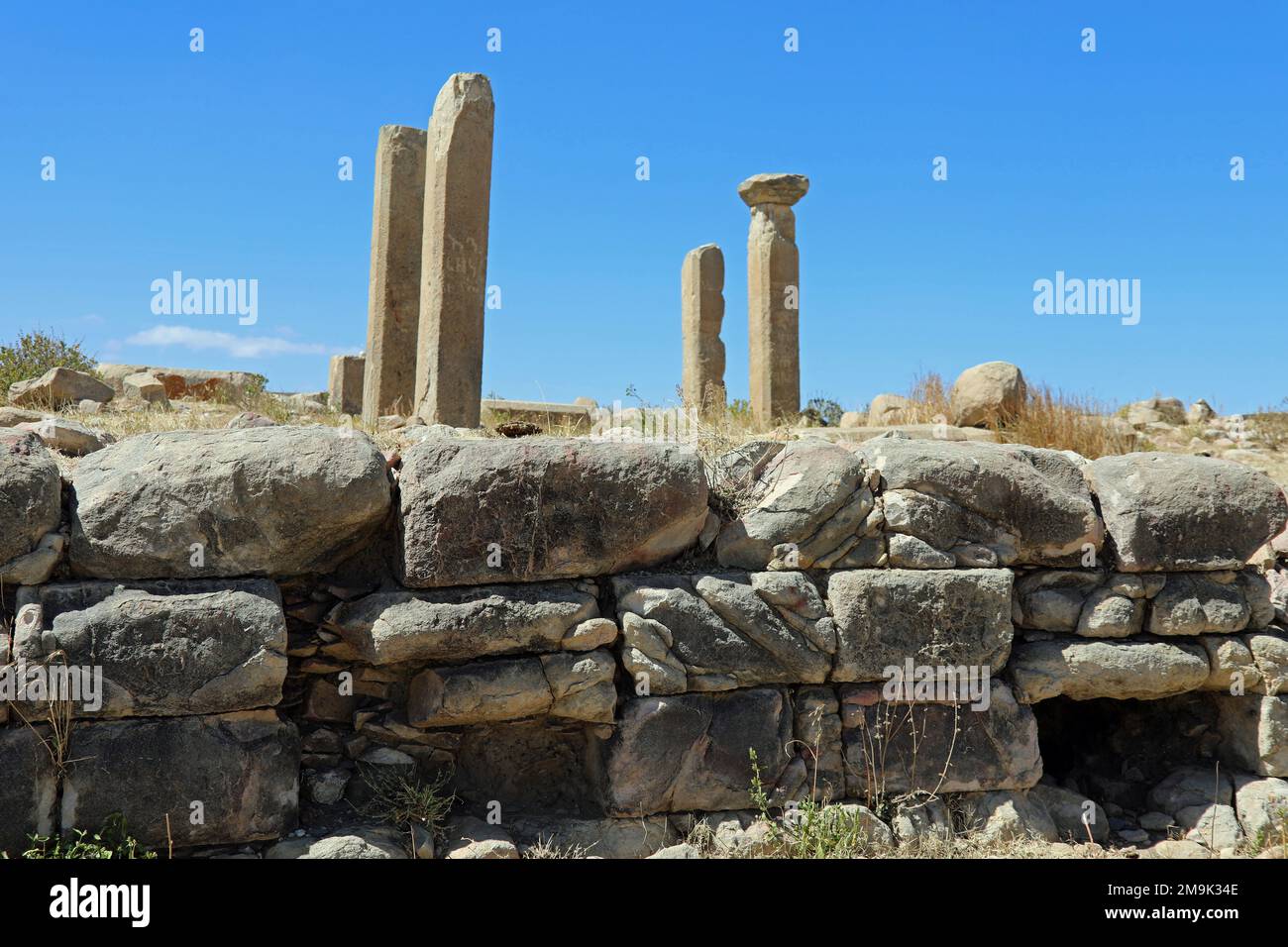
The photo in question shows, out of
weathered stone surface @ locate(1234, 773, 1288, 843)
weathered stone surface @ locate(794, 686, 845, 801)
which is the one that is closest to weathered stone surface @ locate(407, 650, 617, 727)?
weathered stone surface @ locate(794, 686, 845, 801)

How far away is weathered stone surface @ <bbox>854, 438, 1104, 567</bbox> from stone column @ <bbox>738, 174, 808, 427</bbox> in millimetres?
8331

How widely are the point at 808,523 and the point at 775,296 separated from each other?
921cm

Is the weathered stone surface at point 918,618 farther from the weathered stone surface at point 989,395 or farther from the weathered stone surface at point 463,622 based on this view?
the weathered stone surface at point 989,395

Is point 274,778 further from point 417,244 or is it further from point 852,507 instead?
point 417,244

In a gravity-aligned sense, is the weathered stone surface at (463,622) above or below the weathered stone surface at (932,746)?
above

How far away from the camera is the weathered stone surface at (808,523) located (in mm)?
4602

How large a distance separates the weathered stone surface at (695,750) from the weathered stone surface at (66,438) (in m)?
2.70

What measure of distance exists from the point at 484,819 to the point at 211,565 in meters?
1.51

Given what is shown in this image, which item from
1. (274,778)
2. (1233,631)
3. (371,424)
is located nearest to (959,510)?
(1233,631)

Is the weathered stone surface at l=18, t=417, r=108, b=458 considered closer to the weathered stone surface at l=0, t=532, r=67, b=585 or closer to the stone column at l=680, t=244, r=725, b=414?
the weathered stone surface at l=0, t=532, r=67, b=585

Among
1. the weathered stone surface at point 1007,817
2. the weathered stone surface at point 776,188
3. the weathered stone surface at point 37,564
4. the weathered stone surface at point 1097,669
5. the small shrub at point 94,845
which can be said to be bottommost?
the weathered stone surface at point 1007,817

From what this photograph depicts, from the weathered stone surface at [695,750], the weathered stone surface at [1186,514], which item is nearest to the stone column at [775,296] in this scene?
the weathered stone surface at [1186,514]

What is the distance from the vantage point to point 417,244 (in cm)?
1067

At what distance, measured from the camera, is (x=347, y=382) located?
13.0 meters
